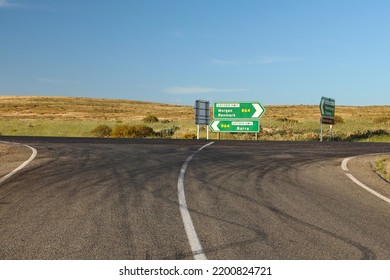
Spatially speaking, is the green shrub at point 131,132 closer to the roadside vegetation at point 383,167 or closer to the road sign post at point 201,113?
the road sign post at point 201,113

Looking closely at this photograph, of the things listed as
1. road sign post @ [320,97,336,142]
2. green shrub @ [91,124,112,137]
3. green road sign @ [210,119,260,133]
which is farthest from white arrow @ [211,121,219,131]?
green shrub @ [91,124,112,137]

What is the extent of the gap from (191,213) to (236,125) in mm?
26149

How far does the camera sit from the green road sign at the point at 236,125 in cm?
3344

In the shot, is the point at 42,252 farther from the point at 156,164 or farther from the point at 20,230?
the point at 156,164

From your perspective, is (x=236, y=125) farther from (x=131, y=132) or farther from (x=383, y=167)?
(x=383, y=167)

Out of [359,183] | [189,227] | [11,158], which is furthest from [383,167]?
[11,158]

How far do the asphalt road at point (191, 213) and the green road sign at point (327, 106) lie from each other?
20.9 meters

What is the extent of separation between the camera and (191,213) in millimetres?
7766

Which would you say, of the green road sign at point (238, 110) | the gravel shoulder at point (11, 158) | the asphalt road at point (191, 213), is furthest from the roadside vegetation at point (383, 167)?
the green road sign at point (238, 110)

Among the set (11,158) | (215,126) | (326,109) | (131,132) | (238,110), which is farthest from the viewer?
(131,132)

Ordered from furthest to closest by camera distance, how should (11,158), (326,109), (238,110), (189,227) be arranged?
(326,109)
(238,110)
(11,158)
(189,227)
